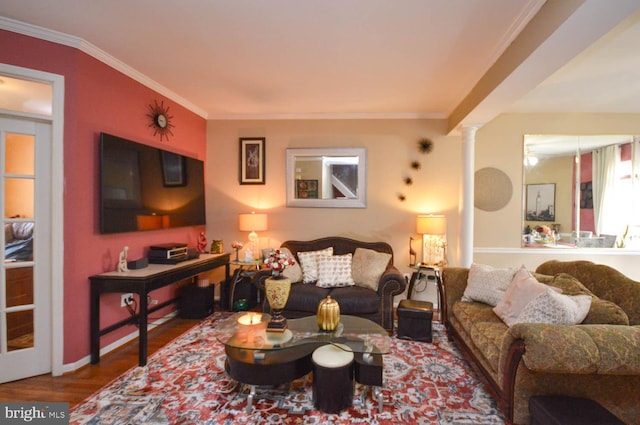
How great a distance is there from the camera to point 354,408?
2.12 meters

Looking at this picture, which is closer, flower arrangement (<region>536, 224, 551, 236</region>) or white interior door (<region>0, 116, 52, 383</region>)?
white interior door (<region>0, 116, 52, 383</region>)

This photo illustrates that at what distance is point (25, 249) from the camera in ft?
8.20

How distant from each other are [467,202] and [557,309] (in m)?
2.09

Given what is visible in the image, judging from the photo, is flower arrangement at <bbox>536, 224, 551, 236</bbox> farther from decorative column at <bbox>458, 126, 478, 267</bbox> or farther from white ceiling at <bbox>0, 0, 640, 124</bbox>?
white ceiling at <bbox>0, 0, 640, 124</bbox>

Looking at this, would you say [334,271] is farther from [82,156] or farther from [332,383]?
[82,156]

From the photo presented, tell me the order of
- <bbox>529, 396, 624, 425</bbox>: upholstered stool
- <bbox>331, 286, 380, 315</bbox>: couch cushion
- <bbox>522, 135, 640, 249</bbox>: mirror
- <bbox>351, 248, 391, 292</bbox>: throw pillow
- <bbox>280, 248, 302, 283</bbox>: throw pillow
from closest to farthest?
<bbox>529, 396, 624, 425</bbox>: upholstered stool, <bbox>331, 286, 380, 315</bbox>: couch cushion, <bbox>351, 248, 391, 292</bbox>: throw pillow, <bbox>280, 248, 302, 283</bbox>: throw pillow, <bbox>522, 135, 640, 249</bbox>: mirror

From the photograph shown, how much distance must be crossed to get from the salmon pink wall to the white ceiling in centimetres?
18

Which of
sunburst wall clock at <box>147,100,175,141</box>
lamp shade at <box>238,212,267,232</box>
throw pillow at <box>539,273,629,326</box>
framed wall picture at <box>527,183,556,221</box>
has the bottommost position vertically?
throw pillow at <box>539,273,629,326</box>

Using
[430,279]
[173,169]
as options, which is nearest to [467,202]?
[430,279]

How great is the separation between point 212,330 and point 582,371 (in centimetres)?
327

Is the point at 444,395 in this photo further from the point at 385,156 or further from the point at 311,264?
the point at 385,156

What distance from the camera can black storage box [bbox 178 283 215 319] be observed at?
389cm

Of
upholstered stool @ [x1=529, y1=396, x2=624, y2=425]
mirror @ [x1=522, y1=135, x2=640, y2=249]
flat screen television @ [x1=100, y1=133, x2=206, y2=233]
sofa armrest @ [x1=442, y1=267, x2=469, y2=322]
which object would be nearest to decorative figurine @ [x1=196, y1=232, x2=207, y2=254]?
flat screen television @ [x1=100, y1=133, x2=206, y2=233]


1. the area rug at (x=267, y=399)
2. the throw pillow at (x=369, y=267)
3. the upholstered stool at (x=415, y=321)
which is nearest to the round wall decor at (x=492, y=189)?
the throw pillow at (x=369, y=267)
